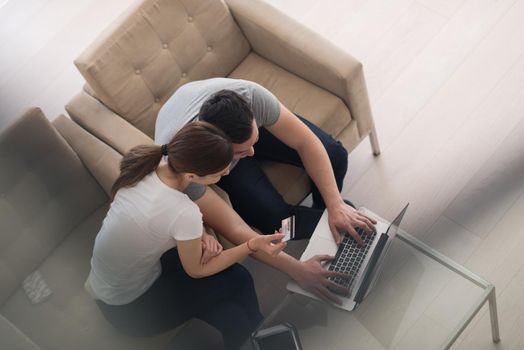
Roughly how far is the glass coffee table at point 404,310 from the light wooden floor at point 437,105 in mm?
345

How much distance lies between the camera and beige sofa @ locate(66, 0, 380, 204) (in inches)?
81.6

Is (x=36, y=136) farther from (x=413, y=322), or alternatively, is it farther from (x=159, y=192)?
(x=413, y=322)

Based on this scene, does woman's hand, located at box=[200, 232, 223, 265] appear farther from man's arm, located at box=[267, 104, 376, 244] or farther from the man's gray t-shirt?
man's arm, located at box=[267, 104, 376, 244]

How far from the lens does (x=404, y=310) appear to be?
1.88m

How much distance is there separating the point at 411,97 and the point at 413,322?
43.8 inches

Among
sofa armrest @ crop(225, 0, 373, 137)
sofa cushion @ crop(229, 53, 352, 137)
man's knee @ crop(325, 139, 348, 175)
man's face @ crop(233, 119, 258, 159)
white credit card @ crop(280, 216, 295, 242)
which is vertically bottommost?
white credit card @ crop(280, 216, 295, 242)

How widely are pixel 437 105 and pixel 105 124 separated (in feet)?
4.47

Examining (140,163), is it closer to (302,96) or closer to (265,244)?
(265,244)

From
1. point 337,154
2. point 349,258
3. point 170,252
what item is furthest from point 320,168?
point 170,252

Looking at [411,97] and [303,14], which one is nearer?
[411,97]

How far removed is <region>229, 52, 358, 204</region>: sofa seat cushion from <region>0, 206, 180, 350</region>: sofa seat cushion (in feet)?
2.07

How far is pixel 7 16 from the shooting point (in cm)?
318

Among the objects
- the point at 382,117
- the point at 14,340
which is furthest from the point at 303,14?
the point at 14,340

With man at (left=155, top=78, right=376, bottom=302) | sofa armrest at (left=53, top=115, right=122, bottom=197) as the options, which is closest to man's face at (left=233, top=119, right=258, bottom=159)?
man at (left=155, top=78, right=376, bottom=302)
